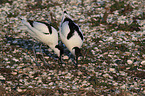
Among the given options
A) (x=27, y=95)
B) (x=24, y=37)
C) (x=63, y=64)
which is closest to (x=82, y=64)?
(x=63, y=64)

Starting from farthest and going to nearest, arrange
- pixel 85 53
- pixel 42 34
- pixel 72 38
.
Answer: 1. pixel 85 53
2. pixel 72 38
3. pixel 42 34

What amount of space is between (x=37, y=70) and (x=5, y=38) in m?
2.97

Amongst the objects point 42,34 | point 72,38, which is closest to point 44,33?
point 42,34

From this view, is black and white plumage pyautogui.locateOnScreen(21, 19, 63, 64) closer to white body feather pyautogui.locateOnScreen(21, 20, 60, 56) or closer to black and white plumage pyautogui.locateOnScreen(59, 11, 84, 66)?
white body feather pyautogui.locateOnScreen(21, 20, 60, 56)

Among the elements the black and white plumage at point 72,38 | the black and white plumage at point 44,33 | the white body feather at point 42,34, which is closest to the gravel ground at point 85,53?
the black and white plumage at point 72,38

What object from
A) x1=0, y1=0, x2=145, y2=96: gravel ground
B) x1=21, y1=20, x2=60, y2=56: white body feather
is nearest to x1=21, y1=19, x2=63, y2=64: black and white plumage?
x1=21, y1=20, x2=60, y2=56: white body feather

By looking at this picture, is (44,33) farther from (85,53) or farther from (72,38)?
(85,53)

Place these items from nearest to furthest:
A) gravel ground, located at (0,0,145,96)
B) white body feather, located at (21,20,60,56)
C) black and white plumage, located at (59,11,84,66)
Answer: gravel ground, located at (0,0,145,96) < white body feather, located at (21,20,60,56) < black and white plumage, located at (59,11,84,66)

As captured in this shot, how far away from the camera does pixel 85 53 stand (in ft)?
35.3

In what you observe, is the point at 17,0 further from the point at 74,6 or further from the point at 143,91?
the point at 143,91

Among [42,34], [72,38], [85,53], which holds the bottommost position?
[85,53]

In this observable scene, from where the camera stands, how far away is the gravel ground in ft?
29.3

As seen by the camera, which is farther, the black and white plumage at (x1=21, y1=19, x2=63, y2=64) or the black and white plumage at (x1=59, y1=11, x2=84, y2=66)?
the black and white plumage at (x1=59, y1=11, x2=84, y2=66)

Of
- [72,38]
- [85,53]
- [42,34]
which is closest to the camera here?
[42,34]
